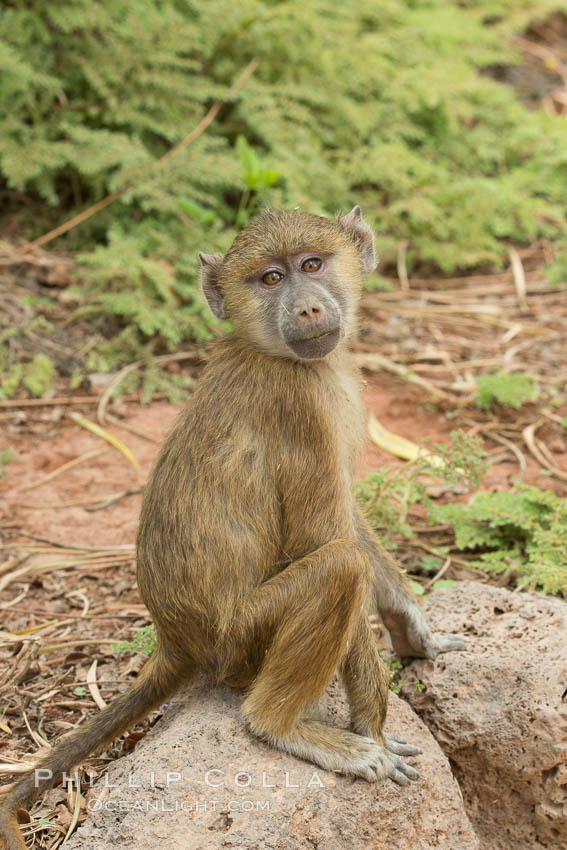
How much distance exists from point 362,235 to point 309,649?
6.26 ft

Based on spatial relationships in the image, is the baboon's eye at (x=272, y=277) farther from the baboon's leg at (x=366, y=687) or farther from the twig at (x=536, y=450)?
the twig at (x=536, y=450)

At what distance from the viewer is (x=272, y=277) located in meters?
3.70

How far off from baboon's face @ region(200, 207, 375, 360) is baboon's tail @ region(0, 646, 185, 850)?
1.36m

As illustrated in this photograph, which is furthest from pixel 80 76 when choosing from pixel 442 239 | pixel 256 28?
pixel 442 239

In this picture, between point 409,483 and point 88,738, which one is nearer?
point 88,738

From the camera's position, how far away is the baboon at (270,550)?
319 cm

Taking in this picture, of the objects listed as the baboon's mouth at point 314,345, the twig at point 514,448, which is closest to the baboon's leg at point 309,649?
the baboon's mouth at point 314,345

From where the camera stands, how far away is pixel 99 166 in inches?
291

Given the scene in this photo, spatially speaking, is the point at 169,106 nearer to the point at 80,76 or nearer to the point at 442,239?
the point at 80,76

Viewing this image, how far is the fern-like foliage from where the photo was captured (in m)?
4.46

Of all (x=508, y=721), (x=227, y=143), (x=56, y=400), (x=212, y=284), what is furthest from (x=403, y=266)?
(x=508, y=721)

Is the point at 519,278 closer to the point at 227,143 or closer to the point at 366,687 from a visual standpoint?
the point at 227,143

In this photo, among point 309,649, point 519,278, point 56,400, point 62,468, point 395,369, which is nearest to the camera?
point 309,649

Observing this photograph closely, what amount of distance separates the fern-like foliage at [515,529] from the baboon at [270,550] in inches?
53.9
